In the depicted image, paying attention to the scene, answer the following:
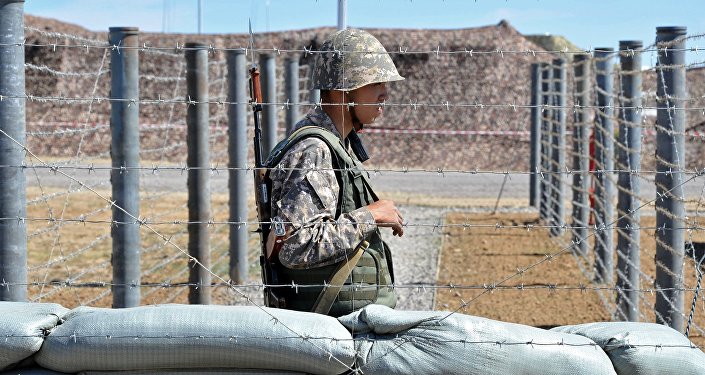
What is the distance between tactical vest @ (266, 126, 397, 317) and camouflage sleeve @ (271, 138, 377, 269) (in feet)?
0.13

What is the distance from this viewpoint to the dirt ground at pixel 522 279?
7664mm

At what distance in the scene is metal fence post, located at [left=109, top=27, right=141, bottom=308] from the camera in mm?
5855

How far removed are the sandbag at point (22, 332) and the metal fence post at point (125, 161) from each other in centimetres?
241

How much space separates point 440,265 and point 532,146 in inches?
196

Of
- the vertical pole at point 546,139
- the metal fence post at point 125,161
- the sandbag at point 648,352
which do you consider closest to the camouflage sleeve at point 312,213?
the sandbag at point 648,352

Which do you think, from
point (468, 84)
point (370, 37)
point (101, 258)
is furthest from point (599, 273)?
point (468, 84)

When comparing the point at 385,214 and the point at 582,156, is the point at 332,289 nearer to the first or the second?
the point at 385,214

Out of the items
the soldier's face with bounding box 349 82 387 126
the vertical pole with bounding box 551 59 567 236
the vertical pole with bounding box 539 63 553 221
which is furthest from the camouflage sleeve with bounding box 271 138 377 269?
the vertical pole with bounding box 539 63 553 221

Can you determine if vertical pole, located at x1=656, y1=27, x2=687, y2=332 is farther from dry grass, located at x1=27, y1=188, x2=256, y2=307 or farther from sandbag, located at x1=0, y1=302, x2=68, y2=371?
sandbag, located at x1=0, y1=302, x2=68, y2=371

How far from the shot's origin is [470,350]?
3.25m

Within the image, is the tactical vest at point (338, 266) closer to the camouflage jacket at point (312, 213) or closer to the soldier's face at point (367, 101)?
the camouflage jacket at point (312, 213)

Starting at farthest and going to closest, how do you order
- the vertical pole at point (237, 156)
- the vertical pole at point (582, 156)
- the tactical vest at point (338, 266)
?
the vertical pole at point (582, 156) < the vertical pole at point (237, 156) < the tactical vest at point (338, 266)

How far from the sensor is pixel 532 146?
1488cm

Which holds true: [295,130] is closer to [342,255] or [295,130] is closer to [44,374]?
[342,255]
